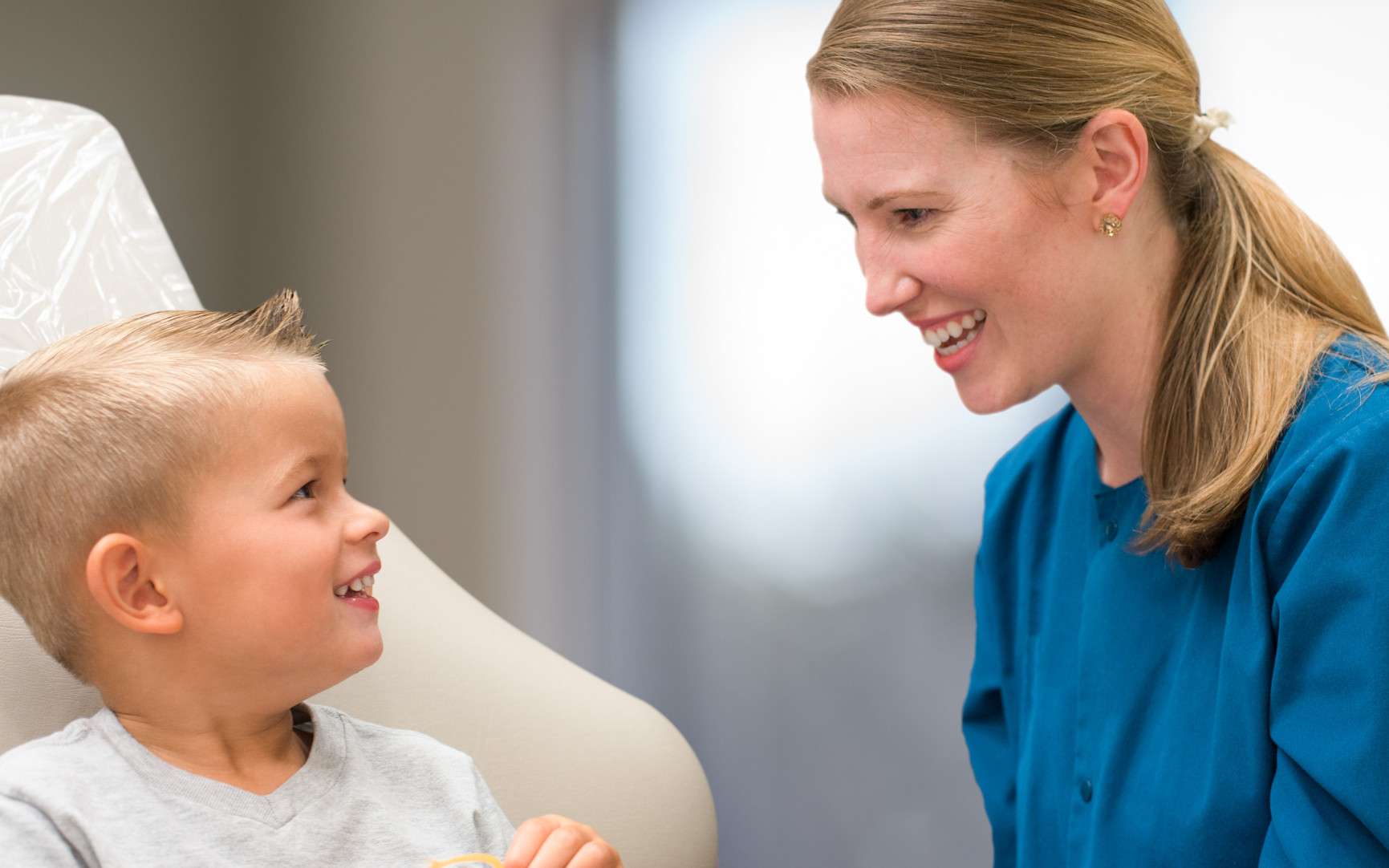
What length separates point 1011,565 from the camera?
4.30 ft

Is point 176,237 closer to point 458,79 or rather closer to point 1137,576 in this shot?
point 458,79

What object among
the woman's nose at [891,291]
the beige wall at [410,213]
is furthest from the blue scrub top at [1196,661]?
the beige wall at [410,213]

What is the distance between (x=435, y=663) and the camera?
1070mm

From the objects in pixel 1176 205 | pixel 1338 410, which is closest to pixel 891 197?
pixel 1176 205

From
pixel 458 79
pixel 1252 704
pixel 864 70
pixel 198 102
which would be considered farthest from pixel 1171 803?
pixel 198 102

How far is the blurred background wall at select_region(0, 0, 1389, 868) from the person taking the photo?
202 centimetres

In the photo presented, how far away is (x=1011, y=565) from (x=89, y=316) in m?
0.82

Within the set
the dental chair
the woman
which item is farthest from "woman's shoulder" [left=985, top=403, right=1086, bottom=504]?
the dental chair

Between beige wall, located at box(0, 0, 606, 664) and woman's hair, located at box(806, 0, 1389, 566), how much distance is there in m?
1.24

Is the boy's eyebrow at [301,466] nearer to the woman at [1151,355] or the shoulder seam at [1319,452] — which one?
the woman at [1151,355]

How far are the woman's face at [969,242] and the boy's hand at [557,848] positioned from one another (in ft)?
1.54

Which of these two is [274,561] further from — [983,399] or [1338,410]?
[1338,410]

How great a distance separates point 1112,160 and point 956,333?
173mm

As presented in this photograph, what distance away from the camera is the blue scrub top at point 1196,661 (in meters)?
0.91
